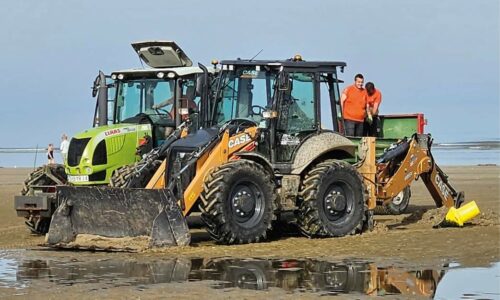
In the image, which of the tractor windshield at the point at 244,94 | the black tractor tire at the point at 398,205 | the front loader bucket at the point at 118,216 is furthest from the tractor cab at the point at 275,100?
the black tractor tire at the point at 398,205

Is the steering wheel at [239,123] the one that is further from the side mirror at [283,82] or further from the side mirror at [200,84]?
the side mirror at [200,84]

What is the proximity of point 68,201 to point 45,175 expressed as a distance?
296 cm

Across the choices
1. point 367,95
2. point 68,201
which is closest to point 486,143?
point 367,95

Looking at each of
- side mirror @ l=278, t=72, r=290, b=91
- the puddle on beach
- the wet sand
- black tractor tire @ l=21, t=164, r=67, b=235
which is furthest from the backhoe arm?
black tractor tire @ l=21, t=164, r=67, b=235

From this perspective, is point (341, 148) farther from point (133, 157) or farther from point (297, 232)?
point (133, 157)

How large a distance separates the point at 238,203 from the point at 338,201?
71.6 inches

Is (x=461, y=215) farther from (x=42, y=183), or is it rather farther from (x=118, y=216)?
(x=42, y=183)

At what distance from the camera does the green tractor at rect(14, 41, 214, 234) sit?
624 inches

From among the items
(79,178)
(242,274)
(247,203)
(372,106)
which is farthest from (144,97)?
(242,274)

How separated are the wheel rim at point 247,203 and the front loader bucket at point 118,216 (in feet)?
2.70

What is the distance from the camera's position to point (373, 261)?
12.1 m

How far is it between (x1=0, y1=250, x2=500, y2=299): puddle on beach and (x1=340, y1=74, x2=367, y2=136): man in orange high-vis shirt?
198 inches

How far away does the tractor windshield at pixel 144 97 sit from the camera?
56.2 ft

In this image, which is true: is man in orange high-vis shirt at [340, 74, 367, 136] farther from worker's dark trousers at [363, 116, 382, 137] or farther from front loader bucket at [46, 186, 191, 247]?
front loader bucket at [46, 186, 191, 247]
